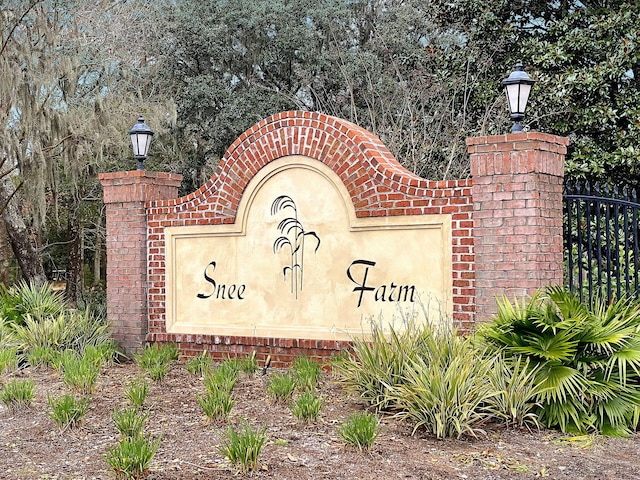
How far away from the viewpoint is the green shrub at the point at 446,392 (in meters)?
5.81

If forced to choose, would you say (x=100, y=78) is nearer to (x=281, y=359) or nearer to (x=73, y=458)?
(x=281, y=359)

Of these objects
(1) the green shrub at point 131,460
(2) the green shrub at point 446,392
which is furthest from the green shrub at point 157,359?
(1) the green shrub at point 131,460

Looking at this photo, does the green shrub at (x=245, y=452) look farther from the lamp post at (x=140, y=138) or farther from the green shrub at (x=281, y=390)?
the lamp post at (x=140, y=138)

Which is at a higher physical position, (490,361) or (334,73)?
(334,73)

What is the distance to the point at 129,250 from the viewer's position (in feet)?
34.7

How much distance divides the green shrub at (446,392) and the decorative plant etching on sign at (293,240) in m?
3.02

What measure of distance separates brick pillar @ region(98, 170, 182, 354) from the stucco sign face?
1.38ft

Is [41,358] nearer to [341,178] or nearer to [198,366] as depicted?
[198,366]

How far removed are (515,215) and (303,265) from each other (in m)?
2.60

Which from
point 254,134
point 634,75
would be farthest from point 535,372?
point 634,75

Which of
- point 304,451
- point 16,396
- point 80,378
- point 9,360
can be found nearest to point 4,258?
point 9,360

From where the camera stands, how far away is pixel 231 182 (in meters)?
9.78

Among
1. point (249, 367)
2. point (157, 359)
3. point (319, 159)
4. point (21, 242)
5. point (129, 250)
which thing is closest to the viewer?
point (249, 367)

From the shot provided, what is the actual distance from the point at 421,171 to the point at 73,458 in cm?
1150
